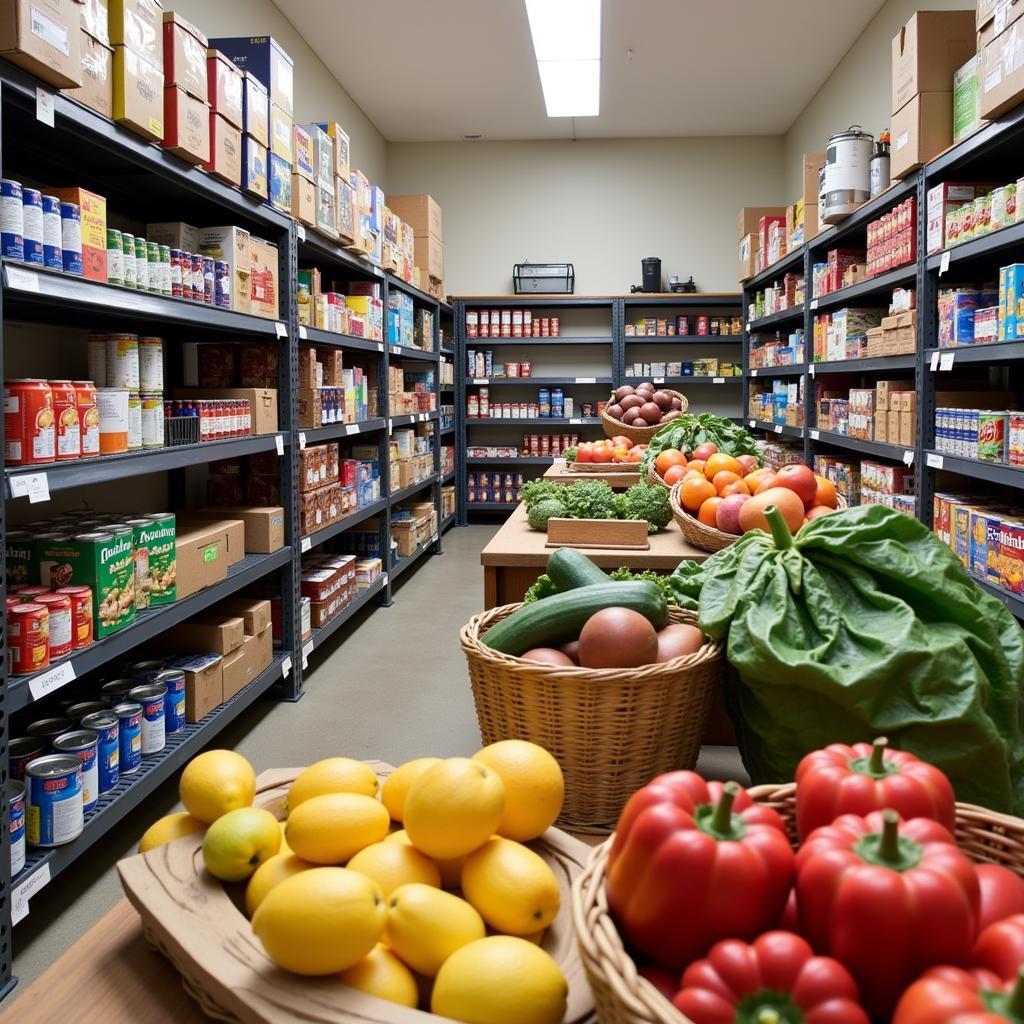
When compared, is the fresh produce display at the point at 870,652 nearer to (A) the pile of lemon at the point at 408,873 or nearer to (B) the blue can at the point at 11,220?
(A) the pile of lemon at the point at 408,873

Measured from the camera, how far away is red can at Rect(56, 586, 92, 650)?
233 cm

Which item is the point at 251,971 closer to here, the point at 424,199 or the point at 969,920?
the point at 969,920

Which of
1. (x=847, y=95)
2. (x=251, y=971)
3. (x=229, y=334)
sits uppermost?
(x=847, y=95)

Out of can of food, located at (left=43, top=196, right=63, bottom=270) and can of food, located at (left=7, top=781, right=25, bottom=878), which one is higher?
can of food, located at (left=43, top=196, right=63, bottom=270)

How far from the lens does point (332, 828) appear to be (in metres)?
0.92

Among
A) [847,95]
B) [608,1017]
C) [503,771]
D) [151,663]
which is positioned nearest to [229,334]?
[151,663]

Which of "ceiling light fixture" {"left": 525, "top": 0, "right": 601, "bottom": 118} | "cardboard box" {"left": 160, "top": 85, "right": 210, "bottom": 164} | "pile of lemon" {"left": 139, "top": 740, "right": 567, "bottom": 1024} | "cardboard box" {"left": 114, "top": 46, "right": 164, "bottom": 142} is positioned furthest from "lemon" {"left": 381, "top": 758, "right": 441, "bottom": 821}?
"ceiling light fixture" {"left": 525, "top": 0, "right": 601, "bottom": 118}

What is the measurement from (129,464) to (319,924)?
2.04 meters

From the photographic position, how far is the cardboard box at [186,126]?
2709 mm

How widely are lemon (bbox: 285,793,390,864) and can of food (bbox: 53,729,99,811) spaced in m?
1.71

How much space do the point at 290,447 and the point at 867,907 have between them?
11.7 ft

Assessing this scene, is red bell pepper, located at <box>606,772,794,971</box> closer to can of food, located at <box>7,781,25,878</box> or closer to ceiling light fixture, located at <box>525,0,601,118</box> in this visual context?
can of food, located at <box>7,781,25,878</box>

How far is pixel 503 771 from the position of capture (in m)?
0.98

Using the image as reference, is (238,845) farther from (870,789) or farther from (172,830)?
(870,789)
